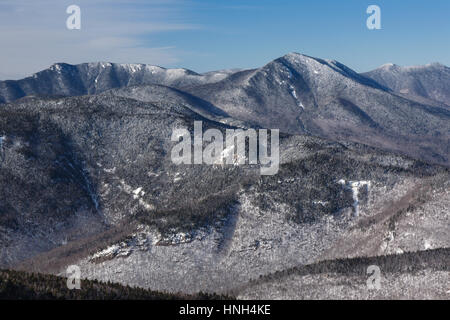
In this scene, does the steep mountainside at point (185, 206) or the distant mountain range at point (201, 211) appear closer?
the distant mountain range at point (201, 211)

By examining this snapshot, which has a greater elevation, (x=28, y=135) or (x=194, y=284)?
(x=28, y=135)

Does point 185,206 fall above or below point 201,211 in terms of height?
below

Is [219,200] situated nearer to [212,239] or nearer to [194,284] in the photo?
[212,239]

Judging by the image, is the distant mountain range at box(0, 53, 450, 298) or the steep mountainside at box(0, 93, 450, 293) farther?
the steep mountainside at box(0, 93, 450, 293)

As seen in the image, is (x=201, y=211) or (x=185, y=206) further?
(x=185, y=206)

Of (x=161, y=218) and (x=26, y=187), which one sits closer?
(x=161, y=218)

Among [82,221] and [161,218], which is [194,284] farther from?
[82,221]
